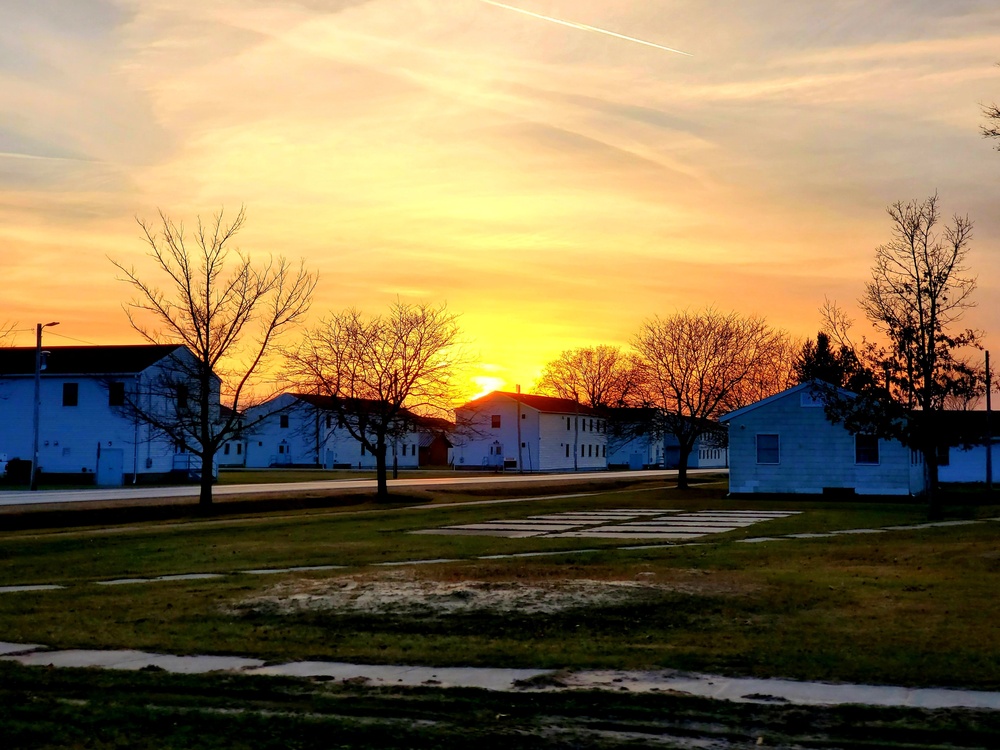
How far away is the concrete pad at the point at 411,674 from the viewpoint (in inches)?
356

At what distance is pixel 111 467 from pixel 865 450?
37812mm

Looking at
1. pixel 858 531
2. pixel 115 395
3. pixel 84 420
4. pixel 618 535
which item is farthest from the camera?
pixel 84 420

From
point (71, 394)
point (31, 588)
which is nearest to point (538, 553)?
point (31, 588)

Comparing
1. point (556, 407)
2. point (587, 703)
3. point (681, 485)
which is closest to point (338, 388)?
point (681, 485)

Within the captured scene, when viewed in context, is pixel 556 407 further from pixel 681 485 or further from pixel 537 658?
pixel 537 658

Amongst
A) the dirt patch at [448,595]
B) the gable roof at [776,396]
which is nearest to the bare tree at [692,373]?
the gable roof at [776,396]

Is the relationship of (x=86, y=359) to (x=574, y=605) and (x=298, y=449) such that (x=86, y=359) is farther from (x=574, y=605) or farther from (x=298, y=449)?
(x=574, y=605)

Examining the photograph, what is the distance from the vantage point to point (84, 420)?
57.7 meters

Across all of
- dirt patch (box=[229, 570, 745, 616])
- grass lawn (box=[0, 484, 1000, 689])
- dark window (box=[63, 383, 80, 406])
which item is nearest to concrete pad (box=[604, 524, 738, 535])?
grass lawn (box=[0, 484, 1000, 689])

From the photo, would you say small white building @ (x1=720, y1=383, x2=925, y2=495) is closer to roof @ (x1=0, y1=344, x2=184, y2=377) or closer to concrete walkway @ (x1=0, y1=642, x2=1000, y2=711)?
roof @ (x1=0, y1=344, x2=184, y2=377)

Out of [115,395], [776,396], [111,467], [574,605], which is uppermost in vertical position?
[115,395]

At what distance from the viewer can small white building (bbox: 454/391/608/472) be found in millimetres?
92750

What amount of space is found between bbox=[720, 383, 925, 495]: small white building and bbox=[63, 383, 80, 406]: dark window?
114 ft

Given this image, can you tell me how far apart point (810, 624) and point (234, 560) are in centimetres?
1200
